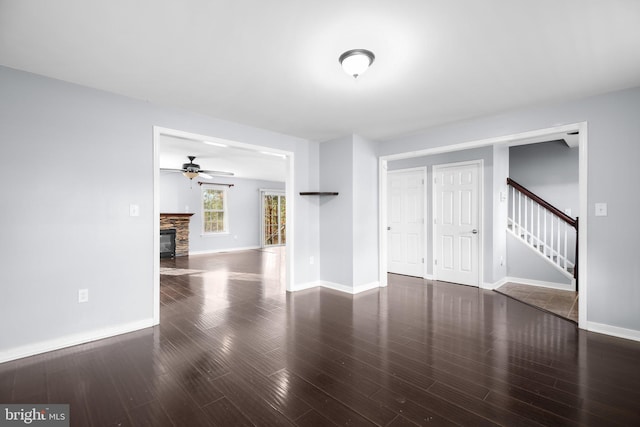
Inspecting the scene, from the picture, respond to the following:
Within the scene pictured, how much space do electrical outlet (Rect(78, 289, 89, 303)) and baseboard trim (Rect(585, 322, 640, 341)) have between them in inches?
200

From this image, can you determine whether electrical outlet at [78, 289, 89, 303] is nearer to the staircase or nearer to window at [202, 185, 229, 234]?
the staircase

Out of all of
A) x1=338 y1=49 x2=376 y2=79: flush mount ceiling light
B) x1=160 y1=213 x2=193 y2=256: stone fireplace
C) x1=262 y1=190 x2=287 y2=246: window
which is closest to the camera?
x1=338 y1=49 x2=376 y2=79: flush mount ceiling light

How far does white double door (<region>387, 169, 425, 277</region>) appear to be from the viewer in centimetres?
553

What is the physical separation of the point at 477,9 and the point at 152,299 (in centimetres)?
384

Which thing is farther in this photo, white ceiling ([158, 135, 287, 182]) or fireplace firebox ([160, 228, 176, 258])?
fireplace firebox ([160, 228, 176, 258])

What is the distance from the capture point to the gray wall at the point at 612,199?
2.87 metres

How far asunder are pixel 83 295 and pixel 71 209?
83 cm

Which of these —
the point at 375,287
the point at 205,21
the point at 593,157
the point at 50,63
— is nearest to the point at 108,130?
the point at 50,63

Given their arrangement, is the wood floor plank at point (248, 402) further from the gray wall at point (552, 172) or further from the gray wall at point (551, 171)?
the gray wall at point (551, 171)

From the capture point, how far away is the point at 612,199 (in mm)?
2975

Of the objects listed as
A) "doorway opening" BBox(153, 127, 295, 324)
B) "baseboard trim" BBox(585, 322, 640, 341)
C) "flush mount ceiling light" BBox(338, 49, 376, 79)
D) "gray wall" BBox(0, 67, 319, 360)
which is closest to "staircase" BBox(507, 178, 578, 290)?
"baseboard trim" BBox(585, 322, 640, 341)

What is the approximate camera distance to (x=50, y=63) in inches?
95.2

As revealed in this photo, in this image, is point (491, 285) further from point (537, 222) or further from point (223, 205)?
point (223, 205)

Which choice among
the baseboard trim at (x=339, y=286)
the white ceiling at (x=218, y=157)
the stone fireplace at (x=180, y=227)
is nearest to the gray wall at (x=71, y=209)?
the white ceiling at (x=218, y=157)
